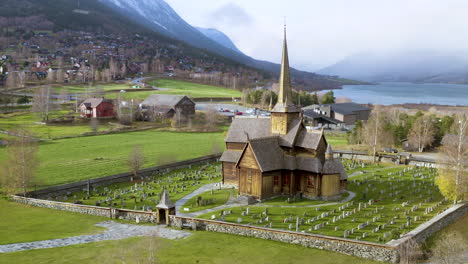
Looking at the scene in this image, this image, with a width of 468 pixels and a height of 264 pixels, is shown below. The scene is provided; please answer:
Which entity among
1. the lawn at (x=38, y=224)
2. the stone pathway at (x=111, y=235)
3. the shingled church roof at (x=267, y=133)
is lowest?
the lawn at (x=38, y=224)

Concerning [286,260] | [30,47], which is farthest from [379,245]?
[30,47]

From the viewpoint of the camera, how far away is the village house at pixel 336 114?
96106mm

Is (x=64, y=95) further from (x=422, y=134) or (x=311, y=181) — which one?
(x=311, y=181)

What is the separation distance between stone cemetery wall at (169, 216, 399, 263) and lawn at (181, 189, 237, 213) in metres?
5.31

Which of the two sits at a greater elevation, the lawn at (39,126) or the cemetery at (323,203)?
the lawn at (39,126)

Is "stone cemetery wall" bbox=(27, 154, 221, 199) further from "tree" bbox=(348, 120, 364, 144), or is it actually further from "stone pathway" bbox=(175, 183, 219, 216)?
"tree" bbox=(348, 120, 364, 144)

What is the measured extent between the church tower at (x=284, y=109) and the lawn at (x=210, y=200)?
28.5 ft

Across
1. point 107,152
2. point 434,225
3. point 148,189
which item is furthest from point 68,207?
point 434,225

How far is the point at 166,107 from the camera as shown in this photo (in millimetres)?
97625

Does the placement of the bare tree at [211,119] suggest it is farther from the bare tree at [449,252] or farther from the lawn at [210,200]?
the bare tree at [449,252]

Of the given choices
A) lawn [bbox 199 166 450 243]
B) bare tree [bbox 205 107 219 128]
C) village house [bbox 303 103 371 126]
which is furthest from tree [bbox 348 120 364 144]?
bare tree [bbox 205 107 219 128]

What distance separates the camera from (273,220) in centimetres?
3344

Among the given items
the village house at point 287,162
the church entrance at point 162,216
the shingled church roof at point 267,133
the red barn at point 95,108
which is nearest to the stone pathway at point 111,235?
the church entrance at point 162,216

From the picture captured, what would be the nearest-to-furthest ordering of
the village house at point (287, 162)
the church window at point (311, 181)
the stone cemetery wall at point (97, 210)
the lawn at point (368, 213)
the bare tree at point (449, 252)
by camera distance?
the bare tree at point (449, 252), the lawn at point (368, 213), the stone cemetery wall at point (97, 210), the village house at point (287, 162), the church window at point (311, 181)
